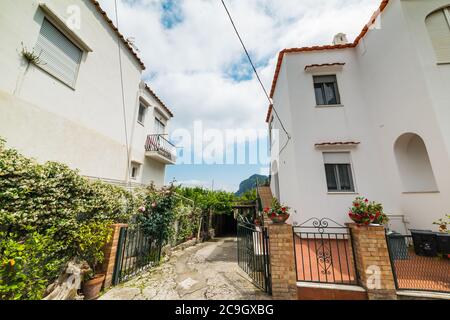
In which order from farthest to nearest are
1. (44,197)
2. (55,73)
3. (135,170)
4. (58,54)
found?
(135,170)
(58,54)
(55,73)
(44,197)

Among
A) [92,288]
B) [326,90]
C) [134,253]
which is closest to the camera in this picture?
[92,288]

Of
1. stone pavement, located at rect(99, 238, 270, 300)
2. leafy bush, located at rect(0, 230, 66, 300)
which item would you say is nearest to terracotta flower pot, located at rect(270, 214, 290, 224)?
stone pavement, located at rect(99, 238, 270, 300)

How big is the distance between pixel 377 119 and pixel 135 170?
38.3 feet

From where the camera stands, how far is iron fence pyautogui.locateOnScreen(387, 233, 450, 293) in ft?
11.4

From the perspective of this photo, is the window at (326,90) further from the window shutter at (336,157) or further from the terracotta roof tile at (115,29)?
the terracotta roof tile at (115,29)

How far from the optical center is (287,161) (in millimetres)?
8328

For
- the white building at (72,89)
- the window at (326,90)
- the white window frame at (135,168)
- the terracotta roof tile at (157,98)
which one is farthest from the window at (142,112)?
the window at (326,90)

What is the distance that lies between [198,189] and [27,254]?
12165mm

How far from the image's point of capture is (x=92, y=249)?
442cm

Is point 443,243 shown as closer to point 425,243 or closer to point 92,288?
point 425,243

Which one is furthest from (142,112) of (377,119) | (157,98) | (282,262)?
(377,119)

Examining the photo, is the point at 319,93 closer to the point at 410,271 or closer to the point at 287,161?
the point at 287,161

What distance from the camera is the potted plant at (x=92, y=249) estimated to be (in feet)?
13.4
